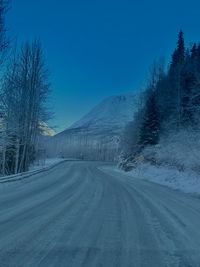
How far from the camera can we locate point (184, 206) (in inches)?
518

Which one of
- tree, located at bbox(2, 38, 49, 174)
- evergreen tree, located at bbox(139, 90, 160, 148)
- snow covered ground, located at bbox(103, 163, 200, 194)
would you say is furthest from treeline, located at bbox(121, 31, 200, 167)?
tree, located at bbox(2, 38, 49, 174)

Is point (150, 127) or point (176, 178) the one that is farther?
point (150, 127)

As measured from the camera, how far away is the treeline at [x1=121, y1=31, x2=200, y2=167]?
147 ft

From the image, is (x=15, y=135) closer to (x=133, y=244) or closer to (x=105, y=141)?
(x=133, y=244)

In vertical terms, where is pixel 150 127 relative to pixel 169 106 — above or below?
below

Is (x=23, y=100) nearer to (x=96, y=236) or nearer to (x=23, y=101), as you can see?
(x=23, y=101)

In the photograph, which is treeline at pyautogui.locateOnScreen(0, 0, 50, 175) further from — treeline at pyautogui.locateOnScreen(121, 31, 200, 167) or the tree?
treeline at pyautogui.locateOnScreen(121, 31, 200, 167)

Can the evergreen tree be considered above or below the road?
above

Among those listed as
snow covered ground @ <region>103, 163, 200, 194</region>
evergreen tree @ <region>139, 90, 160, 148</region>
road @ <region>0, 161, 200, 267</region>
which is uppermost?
evergreen tree @ <region>139, 90, 160, 148</region>

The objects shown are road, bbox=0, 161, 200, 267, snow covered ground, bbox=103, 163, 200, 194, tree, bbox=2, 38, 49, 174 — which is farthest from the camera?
tree, bbox=2, 38, 49, 174

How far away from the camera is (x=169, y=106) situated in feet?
190

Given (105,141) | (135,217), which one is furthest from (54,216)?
(105,141)

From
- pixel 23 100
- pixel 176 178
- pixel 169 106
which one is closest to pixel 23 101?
pixel 23 100

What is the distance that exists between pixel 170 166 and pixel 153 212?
70.6 feet
